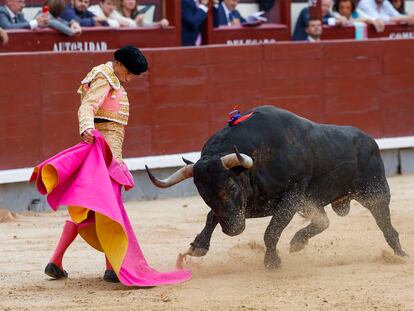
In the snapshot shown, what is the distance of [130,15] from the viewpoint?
1038 cm

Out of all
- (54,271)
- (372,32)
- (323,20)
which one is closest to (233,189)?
(54,271)

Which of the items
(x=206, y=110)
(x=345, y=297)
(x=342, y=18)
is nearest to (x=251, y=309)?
(x=345, y=297)

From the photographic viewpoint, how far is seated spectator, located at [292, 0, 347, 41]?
37.6 ft

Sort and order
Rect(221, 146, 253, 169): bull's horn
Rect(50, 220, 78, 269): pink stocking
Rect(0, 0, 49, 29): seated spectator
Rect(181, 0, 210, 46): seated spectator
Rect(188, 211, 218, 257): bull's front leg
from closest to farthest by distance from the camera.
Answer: Rect(221, 146, 253, 169): bull's horn → Rect(50, 220, 78, 269): pink stocking → Rect(188, 211, 218, 257): bull's front leg → Rect(0, 0, 49, 29): seated spectator → Rect(181, 0, 210, 46): seated spectator

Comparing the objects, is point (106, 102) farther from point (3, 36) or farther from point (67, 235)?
point (3, 36)

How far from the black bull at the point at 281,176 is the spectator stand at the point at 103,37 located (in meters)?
3.60

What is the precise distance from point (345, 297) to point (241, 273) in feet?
2.93

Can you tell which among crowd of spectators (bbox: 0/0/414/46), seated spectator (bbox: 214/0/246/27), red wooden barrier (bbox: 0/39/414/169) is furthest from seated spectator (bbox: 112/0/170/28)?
red wooden barrier (bbox: 0/39/414/169)

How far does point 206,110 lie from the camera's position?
991 cm

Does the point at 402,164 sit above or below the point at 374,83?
below

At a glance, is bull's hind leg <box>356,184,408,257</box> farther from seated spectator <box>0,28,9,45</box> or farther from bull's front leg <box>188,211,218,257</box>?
seated spectator <box>0,28,9,45</box>

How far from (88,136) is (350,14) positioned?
6.93 meters

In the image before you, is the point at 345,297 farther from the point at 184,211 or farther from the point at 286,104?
the point at 286,104

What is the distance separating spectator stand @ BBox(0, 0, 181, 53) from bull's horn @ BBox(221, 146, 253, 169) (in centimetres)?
390
